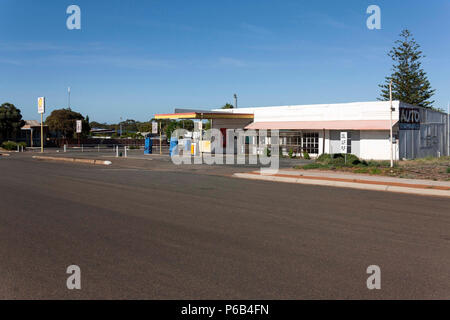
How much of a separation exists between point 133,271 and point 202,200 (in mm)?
6561

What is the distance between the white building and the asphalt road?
18825 millimetres

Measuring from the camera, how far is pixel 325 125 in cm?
3338

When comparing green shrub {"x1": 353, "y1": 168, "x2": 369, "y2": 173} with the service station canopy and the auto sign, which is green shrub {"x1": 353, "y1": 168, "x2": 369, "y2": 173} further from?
the service station canopy

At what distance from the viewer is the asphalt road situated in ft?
16.4

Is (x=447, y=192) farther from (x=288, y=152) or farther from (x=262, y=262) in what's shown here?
(x=288, y=152)

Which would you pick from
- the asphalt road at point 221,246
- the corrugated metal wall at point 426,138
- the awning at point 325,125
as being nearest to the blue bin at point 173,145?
the awning at point 325,125

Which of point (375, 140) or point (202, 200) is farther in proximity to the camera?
point (375, 140)

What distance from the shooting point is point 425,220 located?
938 centimetres

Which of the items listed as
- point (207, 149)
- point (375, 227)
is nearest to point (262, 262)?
point (375, 227)

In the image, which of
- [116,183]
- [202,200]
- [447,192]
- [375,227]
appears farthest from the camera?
[116,183]

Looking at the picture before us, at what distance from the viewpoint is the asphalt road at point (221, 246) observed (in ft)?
16.4

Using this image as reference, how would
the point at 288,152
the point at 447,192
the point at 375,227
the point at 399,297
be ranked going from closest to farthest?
the point at 399,297
the point at 375,227
the point at 447,192
the point at 288,152

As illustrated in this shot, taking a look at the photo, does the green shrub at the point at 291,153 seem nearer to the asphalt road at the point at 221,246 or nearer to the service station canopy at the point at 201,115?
the service station canopy at the point at 201,115
